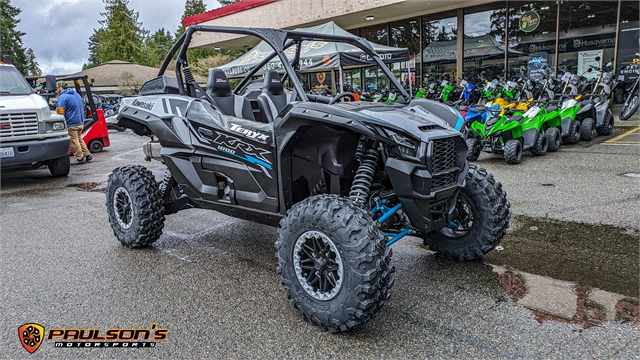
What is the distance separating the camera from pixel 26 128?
A: 324 inches

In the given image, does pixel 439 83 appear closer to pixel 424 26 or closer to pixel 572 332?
pixel 424 26

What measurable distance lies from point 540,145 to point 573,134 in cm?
152

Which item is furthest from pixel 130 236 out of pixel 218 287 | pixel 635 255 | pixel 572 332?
pixel 635 255

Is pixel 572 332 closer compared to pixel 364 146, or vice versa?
pixel 572 332

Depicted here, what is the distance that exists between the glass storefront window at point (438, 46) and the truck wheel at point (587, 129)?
7.60 meters

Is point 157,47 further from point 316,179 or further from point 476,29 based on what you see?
point 316,179

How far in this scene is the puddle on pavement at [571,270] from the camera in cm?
317

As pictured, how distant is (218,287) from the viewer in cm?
378

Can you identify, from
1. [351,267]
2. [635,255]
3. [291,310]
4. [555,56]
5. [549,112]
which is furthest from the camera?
[555,56]

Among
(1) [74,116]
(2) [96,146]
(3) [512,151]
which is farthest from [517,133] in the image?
(2) [96,146]

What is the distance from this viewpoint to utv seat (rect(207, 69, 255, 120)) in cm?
452

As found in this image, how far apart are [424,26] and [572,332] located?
1643 centimetres

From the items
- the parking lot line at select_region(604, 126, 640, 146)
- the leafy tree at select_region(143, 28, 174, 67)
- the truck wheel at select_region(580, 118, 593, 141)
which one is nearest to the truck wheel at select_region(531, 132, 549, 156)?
the truck wheel at select_region(580, 118, 593, 141)

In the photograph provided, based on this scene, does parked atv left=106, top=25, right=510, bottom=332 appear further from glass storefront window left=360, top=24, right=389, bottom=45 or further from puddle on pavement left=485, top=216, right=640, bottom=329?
glass storefront window left=360, top=24, right=389, bottom=45
